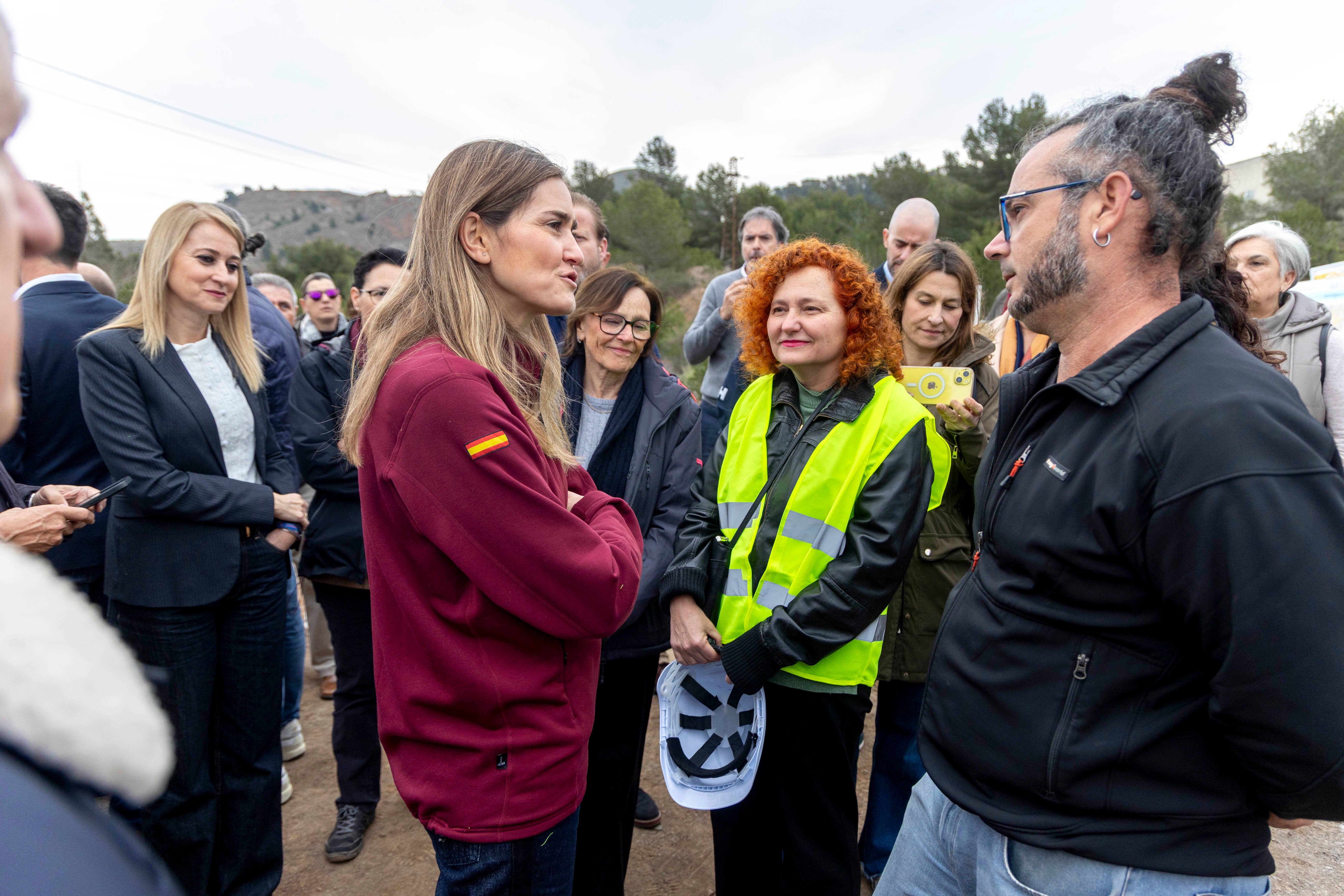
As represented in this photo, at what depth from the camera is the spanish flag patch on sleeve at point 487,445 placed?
1.36 metres

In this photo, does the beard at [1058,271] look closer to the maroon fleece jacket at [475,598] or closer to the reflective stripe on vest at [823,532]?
the reflective stripe on vest at [823,532]

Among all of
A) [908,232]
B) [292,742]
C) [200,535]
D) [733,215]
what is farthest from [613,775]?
[733,215]

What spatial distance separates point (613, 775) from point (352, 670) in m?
1.35

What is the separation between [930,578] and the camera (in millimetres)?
2750

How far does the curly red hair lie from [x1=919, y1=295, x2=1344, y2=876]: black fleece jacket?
39.4 inches

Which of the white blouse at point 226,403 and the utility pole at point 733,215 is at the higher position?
the utility pole at point 733,215

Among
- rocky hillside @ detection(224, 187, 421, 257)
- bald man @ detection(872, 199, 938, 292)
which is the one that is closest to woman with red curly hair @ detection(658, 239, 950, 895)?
bald man @ detection(872, 199, 938, 292)

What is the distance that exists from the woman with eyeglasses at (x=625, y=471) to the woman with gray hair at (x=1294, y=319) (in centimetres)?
268

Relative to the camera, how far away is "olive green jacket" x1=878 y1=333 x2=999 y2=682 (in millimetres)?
2742

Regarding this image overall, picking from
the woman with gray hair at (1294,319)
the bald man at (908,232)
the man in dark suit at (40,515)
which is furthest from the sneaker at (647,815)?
the woman with gray hair at (1294,319)

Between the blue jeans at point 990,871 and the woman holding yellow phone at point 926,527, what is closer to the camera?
the blue jeans at point 990,871

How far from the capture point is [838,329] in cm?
254

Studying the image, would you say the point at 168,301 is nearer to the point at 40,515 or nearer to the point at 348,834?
the point at 40,515

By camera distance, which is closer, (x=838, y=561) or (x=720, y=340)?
(x=838, y=561)
